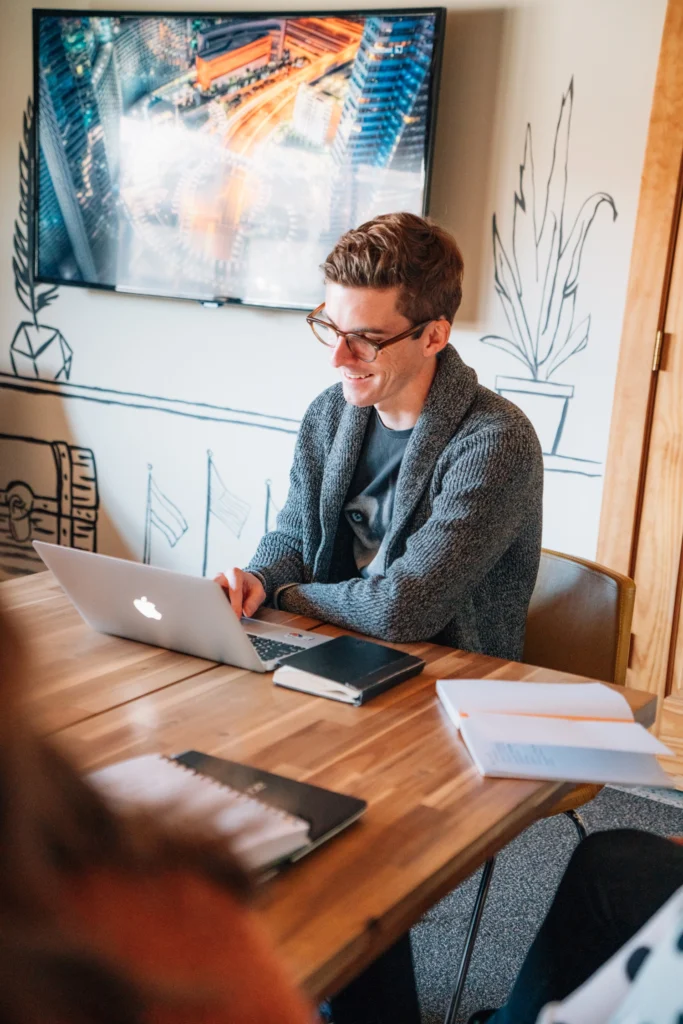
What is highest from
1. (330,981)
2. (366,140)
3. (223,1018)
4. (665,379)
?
(366,140)

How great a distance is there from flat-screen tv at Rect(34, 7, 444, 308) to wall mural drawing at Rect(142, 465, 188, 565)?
0.67 meters

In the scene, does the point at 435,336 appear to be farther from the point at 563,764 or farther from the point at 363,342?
the point at 563,764

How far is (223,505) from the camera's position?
348 centimetres

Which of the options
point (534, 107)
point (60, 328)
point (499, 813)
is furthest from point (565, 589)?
point (60, 328)

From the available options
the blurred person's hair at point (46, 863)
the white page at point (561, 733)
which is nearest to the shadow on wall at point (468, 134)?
the white page at point (561, 733)

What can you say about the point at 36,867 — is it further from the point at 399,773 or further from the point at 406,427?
the point at 406,427

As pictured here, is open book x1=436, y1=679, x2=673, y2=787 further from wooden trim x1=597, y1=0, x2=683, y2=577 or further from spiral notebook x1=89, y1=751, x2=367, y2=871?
wooden trim x1=597, y1=0, x2=683, y2=577

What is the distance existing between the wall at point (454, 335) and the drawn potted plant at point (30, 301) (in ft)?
0.14

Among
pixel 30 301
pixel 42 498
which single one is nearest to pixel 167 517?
pixel 42 498

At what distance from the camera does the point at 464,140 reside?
294 centimetres

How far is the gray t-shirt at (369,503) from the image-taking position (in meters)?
1.98

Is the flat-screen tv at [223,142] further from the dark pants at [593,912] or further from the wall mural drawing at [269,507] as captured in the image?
the dark pants at [593,912]

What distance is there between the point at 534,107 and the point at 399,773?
2176 mm

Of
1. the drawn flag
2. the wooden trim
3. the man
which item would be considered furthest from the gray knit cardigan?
the drawn flag
